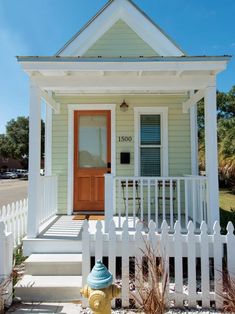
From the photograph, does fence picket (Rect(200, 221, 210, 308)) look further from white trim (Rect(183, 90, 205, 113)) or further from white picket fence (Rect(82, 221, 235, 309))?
white trim (Rect(183, 90, 205, 113))

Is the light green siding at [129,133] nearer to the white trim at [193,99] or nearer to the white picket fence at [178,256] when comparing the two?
the white trim at [193,99]

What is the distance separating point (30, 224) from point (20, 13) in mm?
7095

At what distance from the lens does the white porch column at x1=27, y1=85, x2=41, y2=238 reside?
4.36 metres

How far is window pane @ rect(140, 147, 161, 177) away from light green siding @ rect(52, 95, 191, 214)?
0.28 m

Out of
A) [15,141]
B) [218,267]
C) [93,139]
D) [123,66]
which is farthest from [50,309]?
[15,141]

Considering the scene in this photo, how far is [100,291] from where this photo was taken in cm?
229

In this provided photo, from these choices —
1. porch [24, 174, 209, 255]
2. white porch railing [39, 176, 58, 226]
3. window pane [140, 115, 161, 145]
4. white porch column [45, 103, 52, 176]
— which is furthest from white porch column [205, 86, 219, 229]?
white porch column [45, 103, 52, 176]

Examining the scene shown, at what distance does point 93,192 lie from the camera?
658 cm

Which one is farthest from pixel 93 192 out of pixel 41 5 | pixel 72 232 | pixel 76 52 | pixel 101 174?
pixel 41 5

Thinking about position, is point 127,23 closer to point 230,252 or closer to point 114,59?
point 114,59

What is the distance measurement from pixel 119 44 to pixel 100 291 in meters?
5.80

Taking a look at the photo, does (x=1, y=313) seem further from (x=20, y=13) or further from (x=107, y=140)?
(x=20, y=13)

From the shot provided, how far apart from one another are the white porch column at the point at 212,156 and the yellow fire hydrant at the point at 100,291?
8.54 feet

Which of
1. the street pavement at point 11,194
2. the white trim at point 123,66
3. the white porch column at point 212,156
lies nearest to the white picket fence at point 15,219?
the white trim at point 123,66
